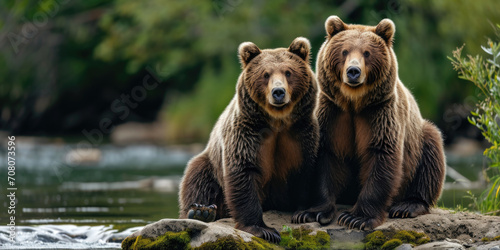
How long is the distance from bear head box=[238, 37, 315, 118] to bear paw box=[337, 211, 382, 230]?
1.08 m

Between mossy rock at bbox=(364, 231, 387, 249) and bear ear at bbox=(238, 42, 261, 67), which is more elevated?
bear ear at bbox=(238, 42, 261, 67)

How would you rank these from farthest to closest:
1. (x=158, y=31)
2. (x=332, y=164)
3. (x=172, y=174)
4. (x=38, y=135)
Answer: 1. (x=38, y=135)
2. (x=158, y=31)
3. (x=172, y=174)
4. (x=332, y=164)

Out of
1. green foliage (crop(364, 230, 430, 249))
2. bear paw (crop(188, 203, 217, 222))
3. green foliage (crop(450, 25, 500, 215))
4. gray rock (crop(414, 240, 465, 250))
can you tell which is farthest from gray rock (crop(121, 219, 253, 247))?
green foliage (crop(450, 25, 500, 215))

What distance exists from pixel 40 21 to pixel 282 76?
73.5 feet

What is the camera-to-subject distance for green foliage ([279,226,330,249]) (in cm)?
616

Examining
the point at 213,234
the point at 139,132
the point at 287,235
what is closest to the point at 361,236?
the point at 287,235

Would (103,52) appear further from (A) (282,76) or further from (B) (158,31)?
(A) (282,76)

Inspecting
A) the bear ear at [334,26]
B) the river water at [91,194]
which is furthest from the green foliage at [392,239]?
the river water at [91,194]

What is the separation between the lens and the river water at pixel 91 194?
317 inches

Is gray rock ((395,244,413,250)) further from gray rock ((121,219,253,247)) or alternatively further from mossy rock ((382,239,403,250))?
gray rock ((121,219,253,247))

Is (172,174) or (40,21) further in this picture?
(40,21)

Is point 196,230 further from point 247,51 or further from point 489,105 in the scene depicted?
point 489,105

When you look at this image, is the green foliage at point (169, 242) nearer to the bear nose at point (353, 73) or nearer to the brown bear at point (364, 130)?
the brown bear at point (364, 130)

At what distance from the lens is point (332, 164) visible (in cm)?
662
